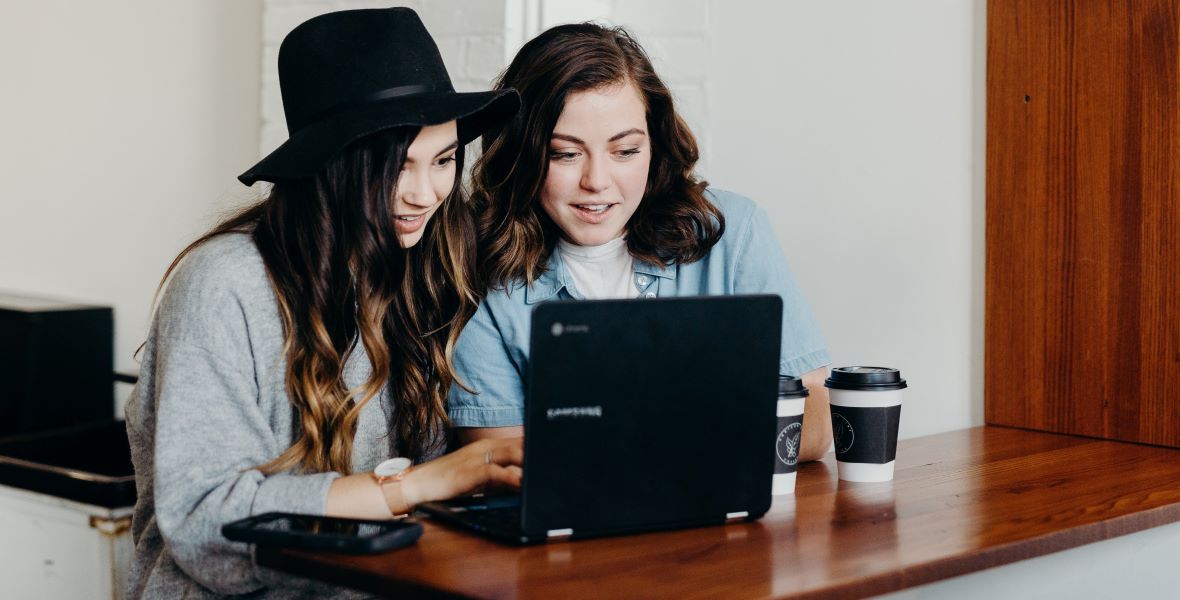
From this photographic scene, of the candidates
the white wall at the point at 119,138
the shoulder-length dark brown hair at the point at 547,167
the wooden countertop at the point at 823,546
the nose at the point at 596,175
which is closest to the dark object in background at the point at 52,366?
the white wall at the point at 119,138

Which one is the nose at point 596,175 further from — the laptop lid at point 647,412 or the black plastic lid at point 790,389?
the laptop lid at point 647,412

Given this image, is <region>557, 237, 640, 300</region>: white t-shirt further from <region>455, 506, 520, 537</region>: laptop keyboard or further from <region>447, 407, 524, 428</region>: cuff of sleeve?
<region>455, 506, 520, 537</region>: laptop keyboard

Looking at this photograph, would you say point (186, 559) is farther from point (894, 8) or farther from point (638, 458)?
point (894, 8)

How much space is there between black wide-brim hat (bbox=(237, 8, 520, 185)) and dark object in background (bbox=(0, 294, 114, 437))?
1.69 m

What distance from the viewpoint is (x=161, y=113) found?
2951mm

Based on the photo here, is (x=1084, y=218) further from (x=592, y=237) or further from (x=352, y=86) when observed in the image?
(x=352, y=86)

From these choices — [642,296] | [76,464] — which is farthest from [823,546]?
[76,464]

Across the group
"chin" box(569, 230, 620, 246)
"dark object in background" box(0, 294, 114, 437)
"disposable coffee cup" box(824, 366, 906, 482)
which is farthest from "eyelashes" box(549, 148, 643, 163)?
"dark object in background" box(0, 294, 114, 437)

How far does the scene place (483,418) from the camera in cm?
163

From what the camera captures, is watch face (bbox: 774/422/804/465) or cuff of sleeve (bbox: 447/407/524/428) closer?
watch face (bbox: 774/422/804/465)

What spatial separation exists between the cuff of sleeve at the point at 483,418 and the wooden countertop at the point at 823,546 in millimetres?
434

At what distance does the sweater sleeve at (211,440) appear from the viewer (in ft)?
3.94

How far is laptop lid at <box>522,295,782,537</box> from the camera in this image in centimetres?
105

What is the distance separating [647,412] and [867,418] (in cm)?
42
